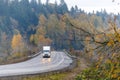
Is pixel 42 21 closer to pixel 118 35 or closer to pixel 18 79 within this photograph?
pixel 18 79

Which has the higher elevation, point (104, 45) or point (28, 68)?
point (104, 45)

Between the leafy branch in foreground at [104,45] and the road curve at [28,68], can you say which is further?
the road curve at [28,68]

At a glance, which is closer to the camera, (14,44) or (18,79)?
(18,79)

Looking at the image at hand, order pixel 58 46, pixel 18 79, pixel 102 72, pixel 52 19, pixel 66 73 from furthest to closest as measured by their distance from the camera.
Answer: pixel 52 19 → pixel 58 46 → pixel 66 73 → pixel 18 79 → pixel 102 72

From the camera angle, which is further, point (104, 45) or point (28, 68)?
point (28, 68)

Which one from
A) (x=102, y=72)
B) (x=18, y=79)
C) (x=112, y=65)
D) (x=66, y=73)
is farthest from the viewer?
(x=66, y=73)

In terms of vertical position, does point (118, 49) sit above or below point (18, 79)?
above

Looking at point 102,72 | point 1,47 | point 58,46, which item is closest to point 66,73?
point 102,72

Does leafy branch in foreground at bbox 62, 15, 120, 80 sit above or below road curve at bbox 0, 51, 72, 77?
above

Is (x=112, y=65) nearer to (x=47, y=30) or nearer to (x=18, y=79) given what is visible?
(x=18, y=79)

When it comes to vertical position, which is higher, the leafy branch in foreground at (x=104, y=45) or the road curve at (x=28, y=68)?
the leafy branch in foreground at (x=104, y=45)

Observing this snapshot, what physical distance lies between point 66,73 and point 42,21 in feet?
484

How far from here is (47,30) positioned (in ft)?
573

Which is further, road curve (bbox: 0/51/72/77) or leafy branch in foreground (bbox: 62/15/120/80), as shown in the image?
road curve (bbox: 0/51/72/77)
